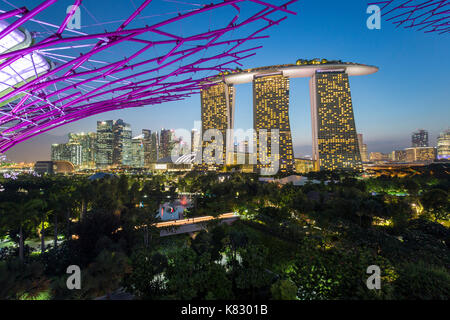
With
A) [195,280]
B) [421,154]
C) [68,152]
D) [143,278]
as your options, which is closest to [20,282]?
[143,278]

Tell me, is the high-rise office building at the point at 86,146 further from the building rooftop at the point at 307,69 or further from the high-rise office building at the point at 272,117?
the high-rise office building at the point at 272,117

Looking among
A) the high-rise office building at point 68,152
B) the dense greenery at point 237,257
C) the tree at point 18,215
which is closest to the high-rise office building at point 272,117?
the dense greenery at point 237,257

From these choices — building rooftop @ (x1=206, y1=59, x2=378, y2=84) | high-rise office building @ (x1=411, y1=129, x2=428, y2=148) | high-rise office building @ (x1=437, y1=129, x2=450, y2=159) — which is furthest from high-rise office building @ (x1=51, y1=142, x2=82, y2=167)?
high-rise office building @ (x1=411, y1=129, x2=428, y2=148)

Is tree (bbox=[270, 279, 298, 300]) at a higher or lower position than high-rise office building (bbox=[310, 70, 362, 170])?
lower

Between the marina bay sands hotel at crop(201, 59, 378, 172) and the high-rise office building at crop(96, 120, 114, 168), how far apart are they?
137182mm

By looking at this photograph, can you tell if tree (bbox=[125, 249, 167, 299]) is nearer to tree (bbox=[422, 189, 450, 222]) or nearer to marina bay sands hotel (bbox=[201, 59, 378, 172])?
tree (bbox=[422, 189, 450, 222])

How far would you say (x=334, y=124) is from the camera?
268 ft

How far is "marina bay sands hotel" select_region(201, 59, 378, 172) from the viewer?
266ft

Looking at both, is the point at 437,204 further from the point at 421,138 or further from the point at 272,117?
the point at 421,138

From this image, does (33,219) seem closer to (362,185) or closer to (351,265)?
(351,265)

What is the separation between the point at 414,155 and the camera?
158125mm

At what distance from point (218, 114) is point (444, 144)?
127950mm

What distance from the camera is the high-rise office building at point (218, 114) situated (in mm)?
101625
